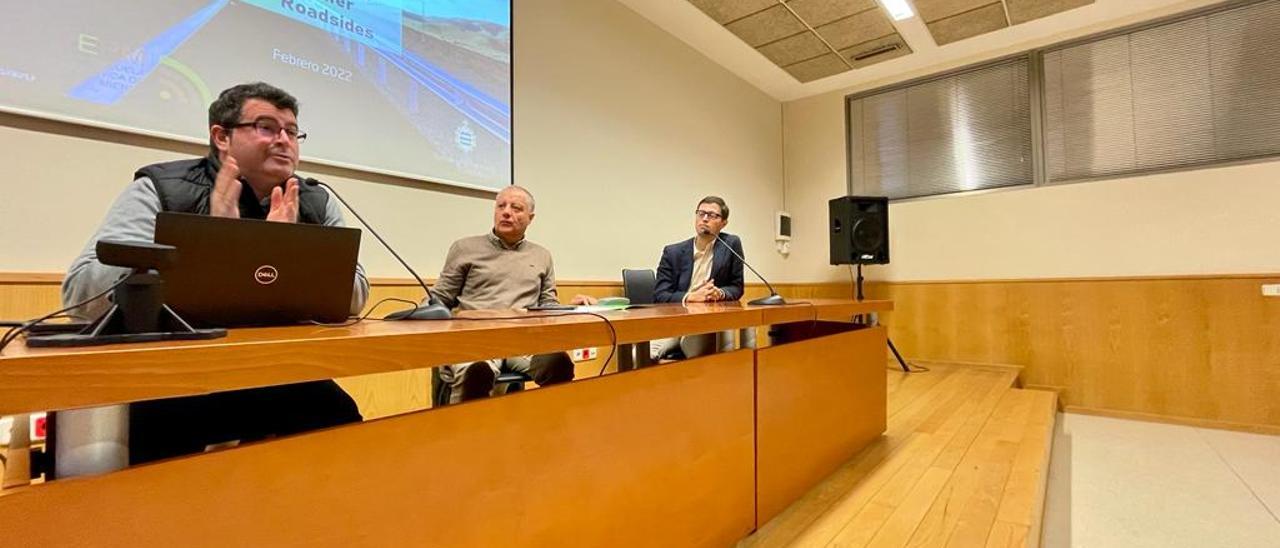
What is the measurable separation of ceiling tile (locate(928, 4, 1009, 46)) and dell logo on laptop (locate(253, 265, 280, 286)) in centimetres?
398

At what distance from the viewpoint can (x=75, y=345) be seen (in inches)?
21.2

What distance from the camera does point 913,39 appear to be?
376 cm

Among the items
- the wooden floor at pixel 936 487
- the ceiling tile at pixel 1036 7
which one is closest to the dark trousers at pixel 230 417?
the wooden floor at pixel 936 487

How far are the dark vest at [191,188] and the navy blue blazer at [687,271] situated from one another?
72.5 inches

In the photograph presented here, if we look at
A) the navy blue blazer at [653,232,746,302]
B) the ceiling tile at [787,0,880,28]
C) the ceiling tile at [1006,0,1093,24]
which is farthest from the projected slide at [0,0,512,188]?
the ceiling tile at [1006,0,1093,24]

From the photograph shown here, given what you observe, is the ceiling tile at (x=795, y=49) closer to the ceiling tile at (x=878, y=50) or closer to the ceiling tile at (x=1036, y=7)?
the ceiling tile at (x=878, y=50)

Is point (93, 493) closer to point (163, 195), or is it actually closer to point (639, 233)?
point (163, 195)

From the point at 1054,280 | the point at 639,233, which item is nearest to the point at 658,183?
the point at 639,233

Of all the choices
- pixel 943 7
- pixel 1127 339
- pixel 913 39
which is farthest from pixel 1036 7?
pixel 1127 339

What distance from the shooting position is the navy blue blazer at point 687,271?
276 centimetres

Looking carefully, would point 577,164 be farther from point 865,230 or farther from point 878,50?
point 878,50

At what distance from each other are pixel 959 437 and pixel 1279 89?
9.80 feet

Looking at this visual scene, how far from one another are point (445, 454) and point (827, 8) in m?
3.52

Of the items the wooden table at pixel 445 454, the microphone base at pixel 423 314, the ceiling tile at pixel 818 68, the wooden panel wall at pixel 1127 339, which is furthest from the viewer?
the ceiling tile at pixel 818 68
